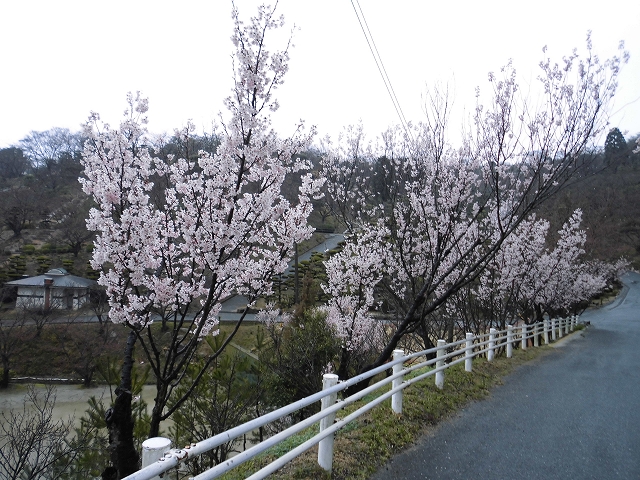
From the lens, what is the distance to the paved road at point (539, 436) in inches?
161

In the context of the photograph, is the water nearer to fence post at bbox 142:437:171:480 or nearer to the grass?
the grass

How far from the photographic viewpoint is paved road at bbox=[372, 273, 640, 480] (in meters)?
4.08

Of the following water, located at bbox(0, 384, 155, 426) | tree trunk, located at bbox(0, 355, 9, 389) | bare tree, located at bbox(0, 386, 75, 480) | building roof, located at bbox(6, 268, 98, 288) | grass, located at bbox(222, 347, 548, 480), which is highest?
building roof, located at bbox(6, 268, 98, 288)

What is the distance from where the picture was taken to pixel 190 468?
1105 centimetres

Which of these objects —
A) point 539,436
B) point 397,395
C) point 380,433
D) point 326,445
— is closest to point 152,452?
point 326,445

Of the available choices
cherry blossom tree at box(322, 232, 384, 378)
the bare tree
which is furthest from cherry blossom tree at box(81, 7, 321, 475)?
cherry blossom tree at box(322, 232, 384, 378)

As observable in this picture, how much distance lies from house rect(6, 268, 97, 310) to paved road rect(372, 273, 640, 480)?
107ft

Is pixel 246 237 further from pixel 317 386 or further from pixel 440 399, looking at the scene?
pixel 317 386

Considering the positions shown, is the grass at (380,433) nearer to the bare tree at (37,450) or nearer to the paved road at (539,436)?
the paved road at (539,436)

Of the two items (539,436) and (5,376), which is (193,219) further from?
(5,376)

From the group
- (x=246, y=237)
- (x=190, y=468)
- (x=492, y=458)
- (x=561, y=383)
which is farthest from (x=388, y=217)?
(x=190, y=468)

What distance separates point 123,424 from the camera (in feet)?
19.1

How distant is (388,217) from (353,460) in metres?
7.99

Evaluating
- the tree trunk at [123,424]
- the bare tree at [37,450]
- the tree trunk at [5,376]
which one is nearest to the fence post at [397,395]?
the tree trunk at [123,424]
